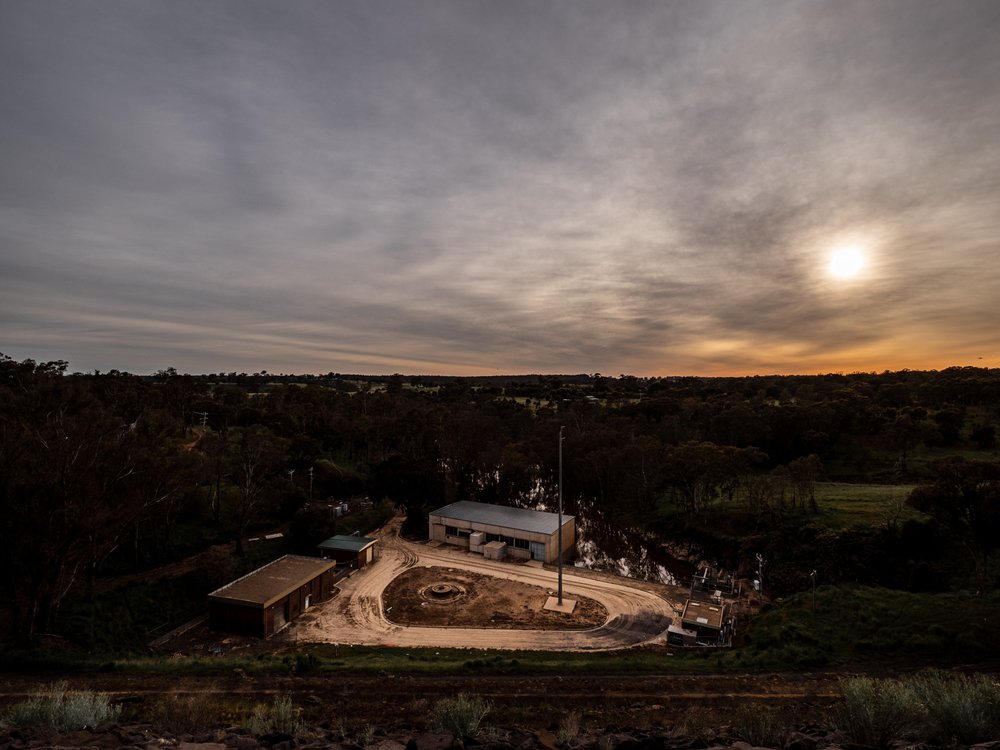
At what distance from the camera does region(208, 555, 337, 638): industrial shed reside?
2620cm

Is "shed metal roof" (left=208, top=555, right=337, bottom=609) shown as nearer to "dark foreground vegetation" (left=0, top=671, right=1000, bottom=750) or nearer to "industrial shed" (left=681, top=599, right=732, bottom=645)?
"dark foreground vegetation" (left=0, top=671, right=1000, bottom=750)

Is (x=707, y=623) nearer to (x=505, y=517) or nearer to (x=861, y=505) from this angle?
(x=505, y=517)

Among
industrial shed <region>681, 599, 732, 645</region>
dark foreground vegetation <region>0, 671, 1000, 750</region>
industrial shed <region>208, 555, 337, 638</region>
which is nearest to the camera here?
dark foreground vegetation <region>0, 671, 1000, 750</region>

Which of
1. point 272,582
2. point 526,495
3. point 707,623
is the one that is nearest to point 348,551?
point 272,582

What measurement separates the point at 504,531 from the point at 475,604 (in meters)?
9.69

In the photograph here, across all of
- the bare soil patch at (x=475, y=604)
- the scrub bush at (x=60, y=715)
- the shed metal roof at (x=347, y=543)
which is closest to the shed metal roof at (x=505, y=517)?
the bare soil patch at (x=475, y=604)

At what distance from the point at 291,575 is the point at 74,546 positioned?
35.2 feet

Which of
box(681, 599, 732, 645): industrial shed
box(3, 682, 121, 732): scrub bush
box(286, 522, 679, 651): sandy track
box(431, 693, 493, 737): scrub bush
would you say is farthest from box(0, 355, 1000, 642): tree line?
box(431, 693, 493, 737): scrub bush

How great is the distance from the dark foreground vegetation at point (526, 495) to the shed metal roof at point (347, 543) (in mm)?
1664

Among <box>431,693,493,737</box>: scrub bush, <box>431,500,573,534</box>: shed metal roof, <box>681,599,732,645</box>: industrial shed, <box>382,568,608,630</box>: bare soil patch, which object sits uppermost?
<box>431,693,493,737</box>: scrub bush

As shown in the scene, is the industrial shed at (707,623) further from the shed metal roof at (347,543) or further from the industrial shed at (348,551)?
the shed metal roof at (347,543)

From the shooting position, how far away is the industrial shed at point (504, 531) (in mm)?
37812

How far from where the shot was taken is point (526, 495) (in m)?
62.8

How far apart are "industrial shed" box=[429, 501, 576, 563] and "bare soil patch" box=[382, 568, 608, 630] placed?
474cm
